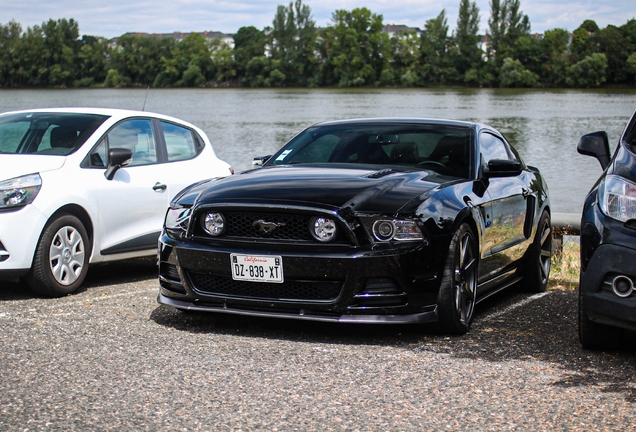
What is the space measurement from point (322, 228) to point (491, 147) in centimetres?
246

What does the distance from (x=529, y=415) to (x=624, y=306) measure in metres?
1.04

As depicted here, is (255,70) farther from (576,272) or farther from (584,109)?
(576,272)

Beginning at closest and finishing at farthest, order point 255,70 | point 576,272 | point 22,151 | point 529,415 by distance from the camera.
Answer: point 529,415 < point 22,151 < point 576,272 < point 255,70

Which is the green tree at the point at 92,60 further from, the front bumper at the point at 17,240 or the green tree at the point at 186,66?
the front bumper at the point at 17,240

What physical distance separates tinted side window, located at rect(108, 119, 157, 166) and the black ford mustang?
90.9 inches

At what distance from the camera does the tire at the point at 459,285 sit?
548 centimetres

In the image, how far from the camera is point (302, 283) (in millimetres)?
5387

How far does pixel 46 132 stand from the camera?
8086 millimetres

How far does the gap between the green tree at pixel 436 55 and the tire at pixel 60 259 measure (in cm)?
11930

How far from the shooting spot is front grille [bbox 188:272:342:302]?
5.39 m

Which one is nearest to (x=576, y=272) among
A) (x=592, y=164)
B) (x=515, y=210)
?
(x=515, y=210)

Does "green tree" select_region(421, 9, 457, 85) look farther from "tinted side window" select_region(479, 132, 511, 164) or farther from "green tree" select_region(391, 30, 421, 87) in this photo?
"tinted side window" select_region(479, 132, 511, 164)

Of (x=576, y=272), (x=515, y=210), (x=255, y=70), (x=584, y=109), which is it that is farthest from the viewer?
(x=255, y=70)

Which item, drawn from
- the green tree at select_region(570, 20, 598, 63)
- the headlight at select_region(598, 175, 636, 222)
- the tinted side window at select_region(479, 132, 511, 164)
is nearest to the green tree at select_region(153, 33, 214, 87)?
the green tree at select_region(570, 20, 598, 63)
